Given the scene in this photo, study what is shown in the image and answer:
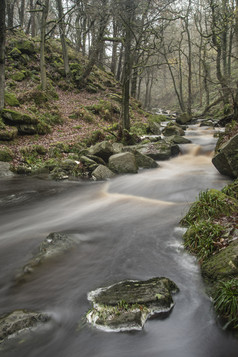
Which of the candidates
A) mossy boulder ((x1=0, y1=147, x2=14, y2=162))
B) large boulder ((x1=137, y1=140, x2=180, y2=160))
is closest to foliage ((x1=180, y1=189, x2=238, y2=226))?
large boulder ((x1=137, y1=140, x2=180, y2=160))

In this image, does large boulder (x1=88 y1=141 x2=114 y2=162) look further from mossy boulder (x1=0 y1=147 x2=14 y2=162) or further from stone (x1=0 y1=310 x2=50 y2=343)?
stone (x1=0 y1=310 x2=50 y2=343)

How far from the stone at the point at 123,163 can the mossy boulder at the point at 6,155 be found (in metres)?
4.04

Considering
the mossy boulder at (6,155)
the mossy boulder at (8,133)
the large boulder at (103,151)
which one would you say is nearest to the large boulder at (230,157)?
the large boulder at (103,151)

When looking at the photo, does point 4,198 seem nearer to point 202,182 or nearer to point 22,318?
point 22,318

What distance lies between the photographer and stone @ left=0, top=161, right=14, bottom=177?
9.30m

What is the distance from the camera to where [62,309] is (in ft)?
10.4

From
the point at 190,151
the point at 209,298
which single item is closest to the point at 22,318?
the point at 209,298

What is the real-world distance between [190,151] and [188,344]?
34.3 feet

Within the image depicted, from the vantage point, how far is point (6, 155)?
9977 mm

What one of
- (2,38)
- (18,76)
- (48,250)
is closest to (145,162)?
(48,250)

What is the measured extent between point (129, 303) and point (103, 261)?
1.34m

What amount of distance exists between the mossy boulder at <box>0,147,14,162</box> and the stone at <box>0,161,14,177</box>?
0.37m

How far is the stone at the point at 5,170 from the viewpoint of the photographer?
30.5 feet

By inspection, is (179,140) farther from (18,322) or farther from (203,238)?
(18,322)
